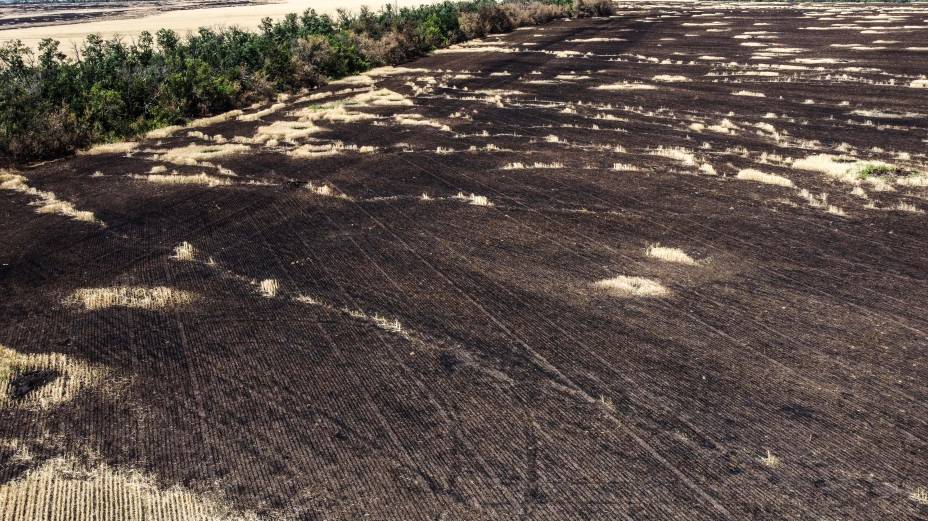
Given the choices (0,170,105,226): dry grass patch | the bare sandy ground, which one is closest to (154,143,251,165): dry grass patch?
(0,170,105,226): dry grass patch

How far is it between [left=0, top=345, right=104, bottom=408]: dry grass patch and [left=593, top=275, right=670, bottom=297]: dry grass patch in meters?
6.62

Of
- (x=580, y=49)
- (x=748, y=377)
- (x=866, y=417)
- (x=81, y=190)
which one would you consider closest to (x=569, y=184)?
(x=748, y=377)

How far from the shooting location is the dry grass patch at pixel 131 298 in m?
10.1

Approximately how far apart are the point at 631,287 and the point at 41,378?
7.57 metres

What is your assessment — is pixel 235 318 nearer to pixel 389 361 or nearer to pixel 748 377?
pixel 389 361

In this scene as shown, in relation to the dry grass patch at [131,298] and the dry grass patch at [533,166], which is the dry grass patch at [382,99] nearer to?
the dry grass patch at [533,166]

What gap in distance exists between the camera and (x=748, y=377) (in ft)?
25.9

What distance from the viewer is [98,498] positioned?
20.6 feet

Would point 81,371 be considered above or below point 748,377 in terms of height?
above

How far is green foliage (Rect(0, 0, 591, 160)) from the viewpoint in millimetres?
20031

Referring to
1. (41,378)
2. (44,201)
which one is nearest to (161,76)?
(44,201)

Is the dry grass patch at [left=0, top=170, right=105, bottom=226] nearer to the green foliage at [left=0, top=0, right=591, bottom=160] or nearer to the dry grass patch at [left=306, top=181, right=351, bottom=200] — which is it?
the green foliage at [left=0, top=0, right=591, bottom=160]

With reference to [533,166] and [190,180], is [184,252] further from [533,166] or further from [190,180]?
[533,166]

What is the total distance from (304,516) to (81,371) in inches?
160
